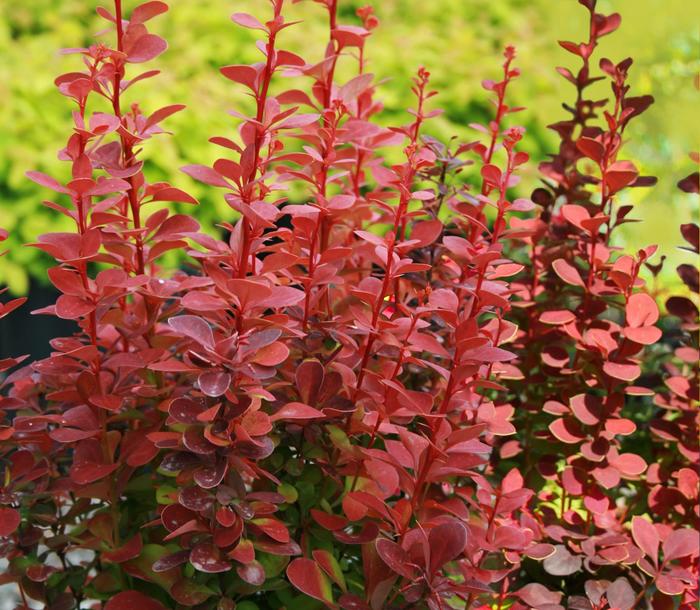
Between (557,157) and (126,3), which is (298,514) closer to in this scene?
(557,157)

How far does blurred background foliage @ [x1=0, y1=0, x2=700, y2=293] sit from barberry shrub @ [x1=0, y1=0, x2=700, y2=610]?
280 centimetres

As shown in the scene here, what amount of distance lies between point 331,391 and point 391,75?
4.05m

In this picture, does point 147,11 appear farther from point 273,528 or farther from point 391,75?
point 391,75

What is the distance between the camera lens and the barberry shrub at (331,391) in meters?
1.07

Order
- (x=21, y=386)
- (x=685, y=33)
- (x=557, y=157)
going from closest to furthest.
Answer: (x=21, y=386), (x=557, y=157), (x=685, y=33)

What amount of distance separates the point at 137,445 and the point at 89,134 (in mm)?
411

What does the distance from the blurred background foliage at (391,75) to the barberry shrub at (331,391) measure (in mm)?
2800

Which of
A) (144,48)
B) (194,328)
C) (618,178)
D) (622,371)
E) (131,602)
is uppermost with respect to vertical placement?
(144,48)

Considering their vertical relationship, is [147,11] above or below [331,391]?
above

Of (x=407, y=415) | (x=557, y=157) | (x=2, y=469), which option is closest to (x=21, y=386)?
(x=2, y=469)

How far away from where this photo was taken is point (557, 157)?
156 cm

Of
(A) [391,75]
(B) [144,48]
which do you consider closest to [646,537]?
(B) [144,48]

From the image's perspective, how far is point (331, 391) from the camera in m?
1.16

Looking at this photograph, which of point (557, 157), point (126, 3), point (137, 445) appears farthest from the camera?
point (126, 3)
